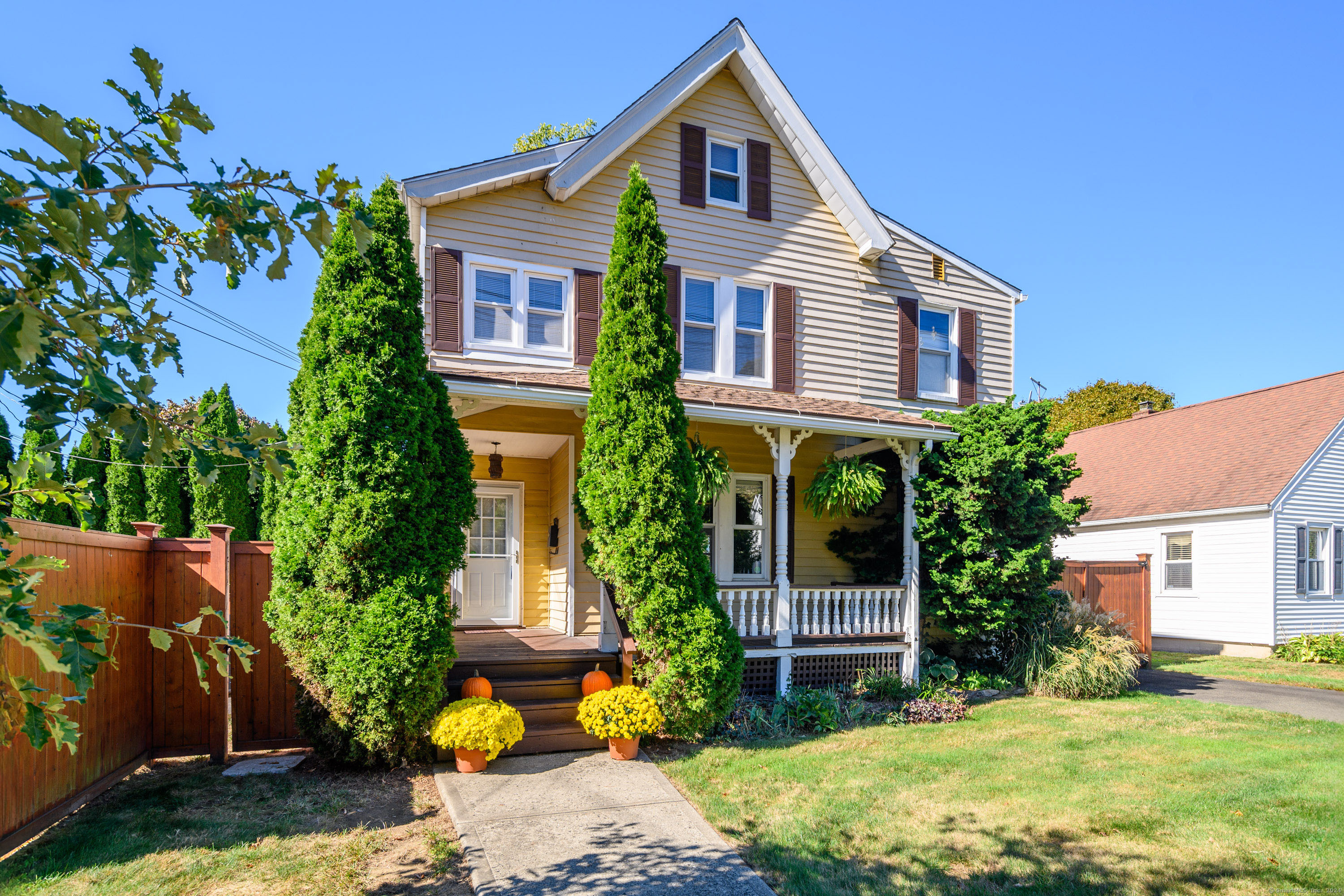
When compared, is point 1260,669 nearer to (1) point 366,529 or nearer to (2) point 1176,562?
(2) point 1176,562

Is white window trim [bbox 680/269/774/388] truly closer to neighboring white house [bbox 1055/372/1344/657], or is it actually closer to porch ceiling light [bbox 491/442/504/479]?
porch ceiling light [bbox 491/442/504/479]

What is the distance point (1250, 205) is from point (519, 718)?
1520cm

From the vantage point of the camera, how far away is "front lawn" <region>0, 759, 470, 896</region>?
14.8 ft

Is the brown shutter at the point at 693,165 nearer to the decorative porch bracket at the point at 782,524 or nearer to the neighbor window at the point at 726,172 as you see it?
the neighbor window at the point at 726,172

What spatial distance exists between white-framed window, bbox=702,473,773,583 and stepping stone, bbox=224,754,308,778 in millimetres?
5949

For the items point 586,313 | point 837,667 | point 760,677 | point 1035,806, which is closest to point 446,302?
point 586,313

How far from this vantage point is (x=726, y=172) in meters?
11.8

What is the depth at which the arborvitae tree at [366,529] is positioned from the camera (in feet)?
21.4

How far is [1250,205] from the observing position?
14.1 metres

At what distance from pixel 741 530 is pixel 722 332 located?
9.57 ft

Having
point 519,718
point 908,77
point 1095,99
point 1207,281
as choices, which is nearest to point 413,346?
point 519,718

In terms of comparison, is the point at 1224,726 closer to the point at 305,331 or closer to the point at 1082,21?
the point at 1082,21

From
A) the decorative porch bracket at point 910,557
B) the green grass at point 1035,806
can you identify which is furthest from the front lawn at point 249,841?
the decorative porch bracket at point 910,557

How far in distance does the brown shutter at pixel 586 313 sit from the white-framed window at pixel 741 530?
2.84 meters
